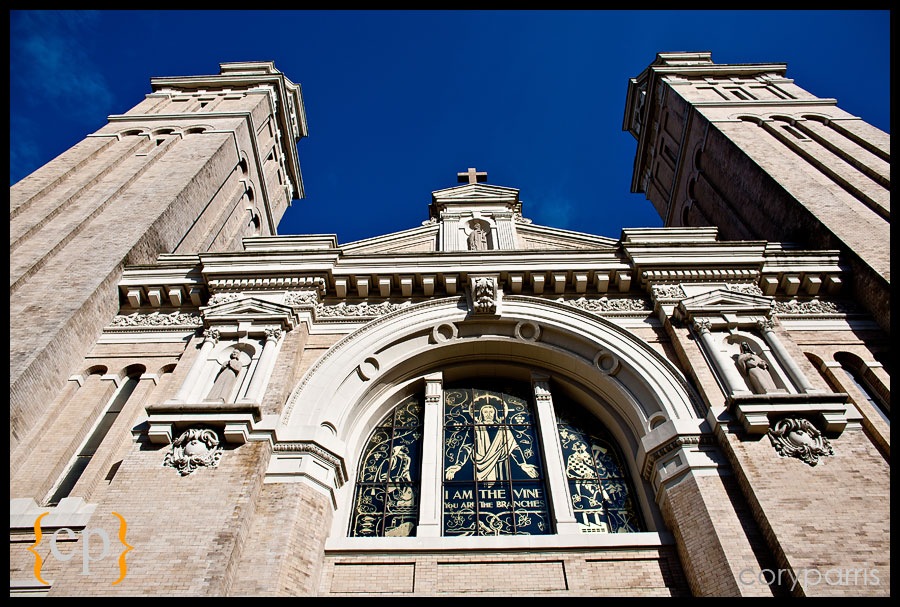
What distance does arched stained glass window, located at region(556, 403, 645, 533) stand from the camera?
939cm

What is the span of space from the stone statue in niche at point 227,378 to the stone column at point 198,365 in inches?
12.2

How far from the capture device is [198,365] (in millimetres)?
10289

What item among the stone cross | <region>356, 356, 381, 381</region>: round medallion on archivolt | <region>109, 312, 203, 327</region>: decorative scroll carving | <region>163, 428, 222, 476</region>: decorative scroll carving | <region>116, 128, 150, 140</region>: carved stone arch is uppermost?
<region>116, 128, 150, 140</region>: carved stone arch

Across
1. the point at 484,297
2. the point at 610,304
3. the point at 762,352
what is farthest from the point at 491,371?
the point at 762,352

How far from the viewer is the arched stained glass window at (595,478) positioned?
939 cm

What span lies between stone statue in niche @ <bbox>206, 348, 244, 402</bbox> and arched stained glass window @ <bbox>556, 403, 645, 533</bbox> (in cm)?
560

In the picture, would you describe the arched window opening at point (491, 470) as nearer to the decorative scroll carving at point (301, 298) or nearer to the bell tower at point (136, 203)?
the decorative scroll carving at point (301, 298)

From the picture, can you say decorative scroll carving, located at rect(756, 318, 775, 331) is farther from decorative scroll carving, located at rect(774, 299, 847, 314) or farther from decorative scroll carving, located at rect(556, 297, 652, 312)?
decorative scroll carving, located at rect(556, 297, 652, 312)

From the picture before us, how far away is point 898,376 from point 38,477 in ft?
41.3

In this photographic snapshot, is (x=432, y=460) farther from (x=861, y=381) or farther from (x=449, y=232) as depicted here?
(x=861, y=381)

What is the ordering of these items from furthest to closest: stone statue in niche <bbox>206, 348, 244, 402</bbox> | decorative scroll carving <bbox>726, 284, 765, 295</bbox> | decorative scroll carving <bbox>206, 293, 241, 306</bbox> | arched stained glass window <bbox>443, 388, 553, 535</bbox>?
decorative scroll carving <bbox>206, 293, 241, 306</bbox> → decorative scroll carving <bbox>726, 284, 765, 295</bbox> → stone statue in niche <bbox>206, 348, 244, 402</bbox> → arched stained glass window <bbox>443, 388, 553, 535</bbox>

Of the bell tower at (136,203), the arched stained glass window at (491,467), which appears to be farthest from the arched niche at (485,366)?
the bell tower at (136,203)

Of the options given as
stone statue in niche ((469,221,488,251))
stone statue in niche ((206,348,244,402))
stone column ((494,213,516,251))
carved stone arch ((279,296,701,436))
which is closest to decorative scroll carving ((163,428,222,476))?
stone statue in niche ((206,348,244,402))

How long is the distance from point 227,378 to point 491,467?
4555mm
